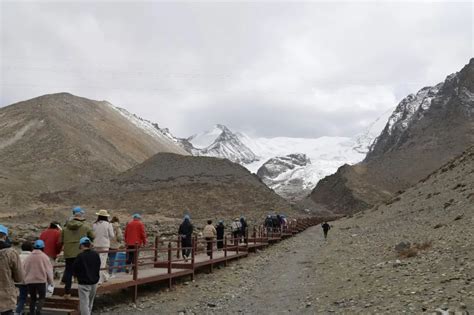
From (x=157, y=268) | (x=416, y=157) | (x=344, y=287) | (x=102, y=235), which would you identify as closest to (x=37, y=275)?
(x=102, y=235)

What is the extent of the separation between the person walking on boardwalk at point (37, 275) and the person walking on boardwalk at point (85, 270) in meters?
0.68

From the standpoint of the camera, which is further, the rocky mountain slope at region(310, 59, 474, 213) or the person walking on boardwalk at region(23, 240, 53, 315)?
the rocky mountain slope at region(310, 59, 474, 213)

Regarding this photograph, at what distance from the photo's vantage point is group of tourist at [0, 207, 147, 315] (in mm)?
7520

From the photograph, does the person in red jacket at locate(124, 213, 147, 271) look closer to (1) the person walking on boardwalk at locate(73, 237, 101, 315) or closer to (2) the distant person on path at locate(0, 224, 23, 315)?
(1) the person walking on boardwalk at locate(73, 237, 101, 315)

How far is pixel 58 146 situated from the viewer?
3750 inches

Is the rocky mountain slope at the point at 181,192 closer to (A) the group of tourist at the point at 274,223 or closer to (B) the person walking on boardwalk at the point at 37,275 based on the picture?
(A) the group of tourist at the point at 274,223

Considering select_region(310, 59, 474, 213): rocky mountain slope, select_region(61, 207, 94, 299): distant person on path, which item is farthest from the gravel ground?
select_region(310, 59, 474, 213): rocky mountain slope

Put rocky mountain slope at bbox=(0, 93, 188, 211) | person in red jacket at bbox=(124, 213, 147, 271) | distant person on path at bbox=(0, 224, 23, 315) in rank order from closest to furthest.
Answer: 1. distant person on path at bbox=(0, 224, 23, 315)
2. person in red jacket at bbox=(124, 213, 147, 271)
3. rocky mountain slope at bbox=(0, 93, 188, 211)

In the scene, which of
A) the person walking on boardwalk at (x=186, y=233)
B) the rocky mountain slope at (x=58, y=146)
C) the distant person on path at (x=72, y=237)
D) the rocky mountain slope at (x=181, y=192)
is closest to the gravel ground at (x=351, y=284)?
the person walking on boardwalk at (x=186, y=233)

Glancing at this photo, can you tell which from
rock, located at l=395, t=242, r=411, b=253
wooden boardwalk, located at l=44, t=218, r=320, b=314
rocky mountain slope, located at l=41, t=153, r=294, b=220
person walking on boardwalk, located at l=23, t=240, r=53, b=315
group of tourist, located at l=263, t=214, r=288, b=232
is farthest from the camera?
rocky mountain slope, located at l=41, t=153, r=294, b=220

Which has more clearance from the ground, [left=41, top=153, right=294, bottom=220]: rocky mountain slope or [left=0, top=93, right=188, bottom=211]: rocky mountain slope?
[left=0, top=93, right=188, bottom=211]: rocky mountain slope

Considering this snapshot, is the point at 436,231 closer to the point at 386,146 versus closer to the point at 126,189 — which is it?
the point at 126,189

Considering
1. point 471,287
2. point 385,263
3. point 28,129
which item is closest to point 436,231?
point 385,263

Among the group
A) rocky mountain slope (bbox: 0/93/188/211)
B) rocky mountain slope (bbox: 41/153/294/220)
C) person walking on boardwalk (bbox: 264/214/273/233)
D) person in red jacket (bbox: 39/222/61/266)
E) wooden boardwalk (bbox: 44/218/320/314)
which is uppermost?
rocky mountain slope (bbox: 0/93/188/211)
